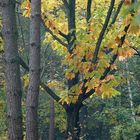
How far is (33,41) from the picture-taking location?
4.94 meters

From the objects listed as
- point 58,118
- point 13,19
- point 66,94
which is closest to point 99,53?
point 66,94

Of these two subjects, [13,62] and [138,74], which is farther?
[138,74]

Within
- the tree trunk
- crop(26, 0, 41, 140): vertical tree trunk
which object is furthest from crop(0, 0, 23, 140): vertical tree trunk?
the tree trunk

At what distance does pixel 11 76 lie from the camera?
5.21 m

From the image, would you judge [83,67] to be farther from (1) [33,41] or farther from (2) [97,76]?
(1) [33,41]

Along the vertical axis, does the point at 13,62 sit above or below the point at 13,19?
below

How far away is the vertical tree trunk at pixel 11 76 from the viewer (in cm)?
518

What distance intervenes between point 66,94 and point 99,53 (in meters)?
0.92

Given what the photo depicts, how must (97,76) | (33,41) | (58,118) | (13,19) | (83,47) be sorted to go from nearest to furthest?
(33,41)
(13,19)
(97,76)
(83,47)
(58,118)

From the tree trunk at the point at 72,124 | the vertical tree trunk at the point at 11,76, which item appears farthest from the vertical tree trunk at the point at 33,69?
the tree trunk at the point at 72,124

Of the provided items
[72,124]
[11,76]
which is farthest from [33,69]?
[72,124]

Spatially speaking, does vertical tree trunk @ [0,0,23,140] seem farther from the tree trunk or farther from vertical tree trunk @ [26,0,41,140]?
the tree trunk

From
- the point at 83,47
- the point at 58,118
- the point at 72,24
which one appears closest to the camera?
the point at 83,47

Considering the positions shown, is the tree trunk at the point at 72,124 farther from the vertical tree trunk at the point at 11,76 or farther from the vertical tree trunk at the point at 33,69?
the vertical tree trunk at the point at 33,69
